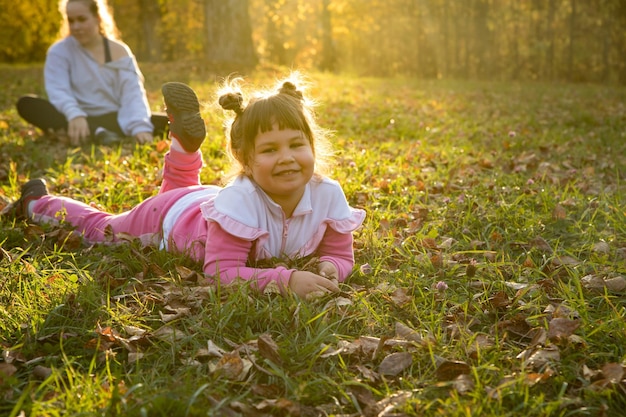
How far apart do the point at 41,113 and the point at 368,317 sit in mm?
5156

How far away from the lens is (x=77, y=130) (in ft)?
20.1

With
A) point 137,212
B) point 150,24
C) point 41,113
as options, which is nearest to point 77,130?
point 41,113

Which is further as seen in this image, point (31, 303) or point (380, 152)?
point (380, 152)

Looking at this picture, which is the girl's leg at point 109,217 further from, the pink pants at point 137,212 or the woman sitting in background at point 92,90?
the woman sitting in background at point 92,90

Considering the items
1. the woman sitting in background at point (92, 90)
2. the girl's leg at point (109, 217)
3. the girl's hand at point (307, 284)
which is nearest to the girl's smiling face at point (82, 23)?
the woman sitting in background at point (92, 90)

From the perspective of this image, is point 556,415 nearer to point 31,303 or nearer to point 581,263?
point 581,263

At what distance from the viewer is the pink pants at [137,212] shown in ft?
11.4

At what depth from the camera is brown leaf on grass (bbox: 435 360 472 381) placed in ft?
6.91

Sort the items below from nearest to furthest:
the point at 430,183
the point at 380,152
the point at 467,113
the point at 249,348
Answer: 1. the point at 249,348
2. the point at 430,183
3. the point at 380,152
4. the point at 467,113

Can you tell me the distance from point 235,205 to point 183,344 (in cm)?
75

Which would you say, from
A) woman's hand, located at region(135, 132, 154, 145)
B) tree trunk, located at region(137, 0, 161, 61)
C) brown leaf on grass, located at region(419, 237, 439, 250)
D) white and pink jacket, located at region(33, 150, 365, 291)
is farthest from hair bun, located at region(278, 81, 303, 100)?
tree trunk, located at region(137, 0, 161, 61)

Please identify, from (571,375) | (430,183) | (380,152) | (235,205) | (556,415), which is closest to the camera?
(556,415)

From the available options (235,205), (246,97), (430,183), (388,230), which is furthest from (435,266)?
(430,183)

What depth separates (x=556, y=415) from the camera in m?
1.92
